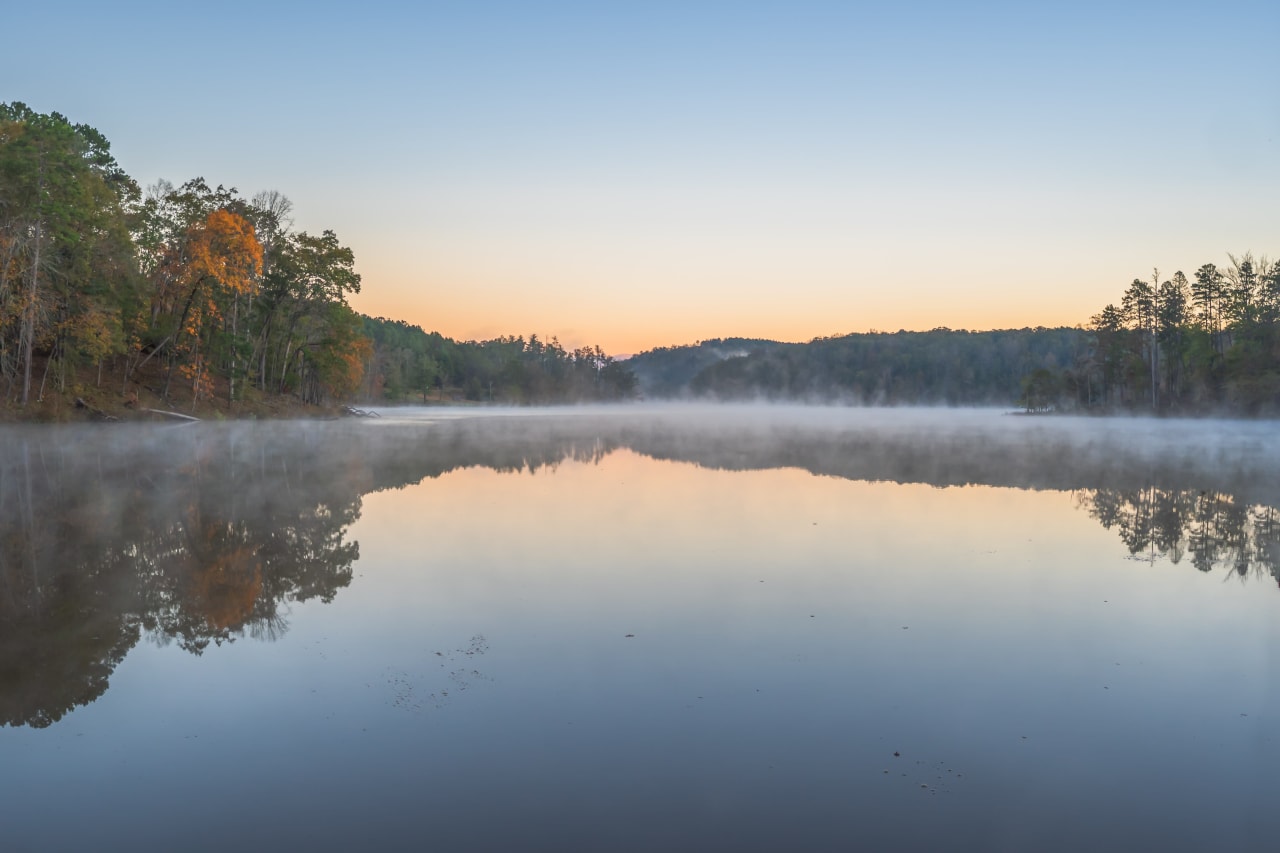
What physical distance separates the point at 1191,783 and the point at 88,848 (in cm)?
600

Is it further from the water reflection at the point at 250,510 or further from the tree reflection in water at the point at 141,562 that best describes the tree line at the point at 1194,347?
the tree reflection in water at the point at 141,562

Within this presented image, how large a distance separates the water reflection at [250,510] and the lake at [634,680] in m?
0.09

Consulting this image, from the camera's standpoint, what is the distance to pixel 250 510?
48.0 ft

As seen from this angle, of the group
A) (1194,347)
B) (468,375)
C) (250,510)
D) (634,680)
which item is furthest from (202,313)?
(468,375)

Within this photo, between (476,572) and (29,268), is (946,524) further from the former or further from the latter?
(29,268)

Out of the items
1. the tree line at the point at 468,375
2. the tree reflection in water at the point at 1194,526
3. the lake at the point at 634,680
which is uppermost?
the tree line at the point at 468,375

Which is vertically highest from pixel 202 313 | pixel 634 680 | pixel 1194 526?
pixel 202 313

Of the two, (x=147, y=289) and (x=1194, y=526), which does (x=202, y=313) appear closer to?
(x=147, y=289)

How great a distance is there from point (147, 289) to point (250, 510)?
3993 cm

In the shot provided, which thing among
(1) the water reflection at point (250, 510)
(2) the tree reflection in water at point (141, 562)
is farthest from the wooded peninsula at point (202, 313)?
(2) the tree reflection in water at point (141, 562)

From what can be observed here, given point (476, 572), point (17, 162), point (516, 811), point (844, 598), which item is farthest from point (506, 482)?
point (17, 162)

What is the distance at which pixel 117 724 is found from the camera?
545cm

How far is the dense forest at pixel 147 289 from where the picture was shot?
37000 mm

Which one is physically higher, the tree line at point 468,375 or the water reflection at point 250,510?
the tree line at point 468,375
